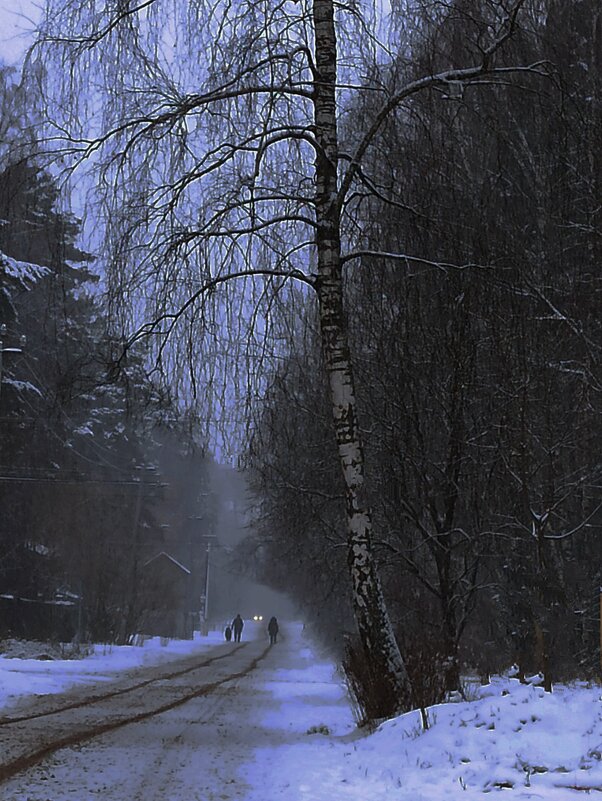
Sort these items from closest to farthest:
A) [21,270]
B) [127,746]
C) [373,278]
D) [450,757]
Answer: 1. [450,757]
2. [127,746]
3. [373,278]
4. [21,270]

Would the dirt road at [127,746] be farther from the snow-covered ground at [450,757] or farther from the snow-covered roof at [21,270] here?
the snow-covered roof at [21,270]

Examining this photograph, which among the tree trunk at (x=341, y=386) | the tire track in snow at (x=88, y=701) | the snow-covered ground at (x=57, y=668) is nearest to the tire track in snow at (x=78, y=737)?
the tire track in snow at (x=88, y=701)

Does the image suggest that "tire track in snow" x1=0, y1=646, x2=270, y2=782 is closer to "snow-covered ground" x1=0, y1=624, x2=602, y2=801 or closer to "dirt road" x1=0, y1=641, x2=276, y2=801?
"dirt road" x1=0, y1=641, x2=276, y2=801

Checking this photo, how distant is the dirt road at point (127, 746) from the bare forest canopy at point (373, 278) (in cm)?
200

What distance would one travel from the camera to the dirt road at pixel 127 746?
686 centimetres

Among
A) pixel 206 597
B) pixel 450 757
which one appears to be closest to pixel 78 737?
pixel 450 757

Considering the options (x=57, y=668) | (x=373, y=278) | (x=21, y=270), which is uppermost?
(x=21, y=270)

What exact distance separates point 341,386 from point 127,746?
4.14 m

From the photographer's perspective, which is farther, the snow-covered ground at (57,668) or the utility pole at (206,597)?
the utility pole at (206,597)

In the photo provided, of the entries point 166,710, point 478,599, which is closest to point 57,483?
point 478,599

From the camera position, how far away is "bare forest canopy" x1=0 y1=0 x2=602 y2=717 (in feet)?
32.1

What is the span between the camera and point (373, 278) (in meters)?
12.5

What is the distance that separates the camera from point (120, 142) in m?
9.80

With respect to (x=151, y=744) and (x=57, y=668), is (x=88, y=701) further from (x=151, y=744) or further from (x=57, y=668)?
(x=57, y=668)
